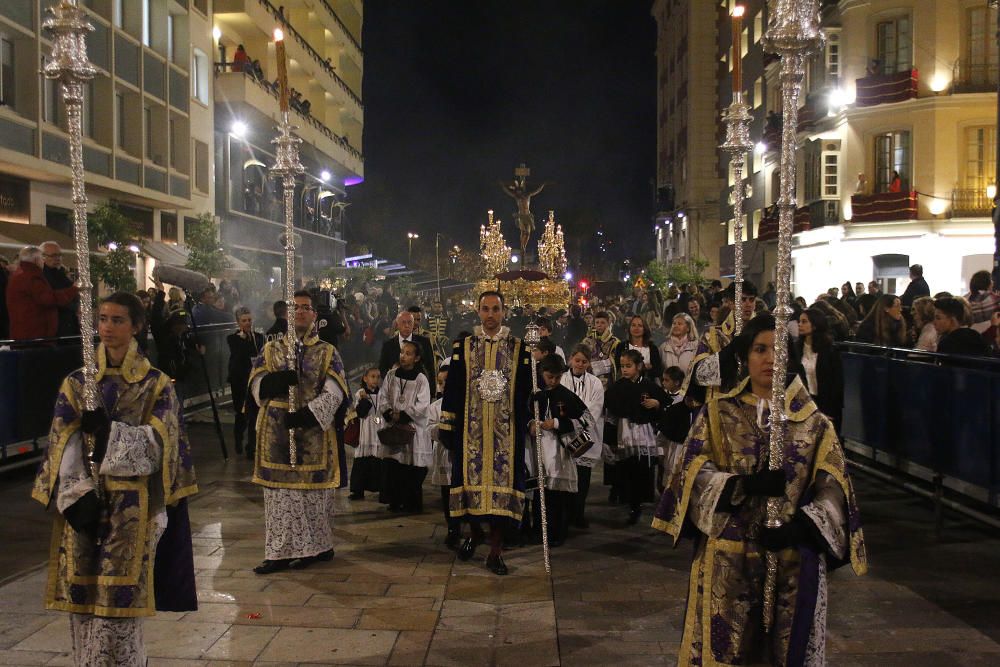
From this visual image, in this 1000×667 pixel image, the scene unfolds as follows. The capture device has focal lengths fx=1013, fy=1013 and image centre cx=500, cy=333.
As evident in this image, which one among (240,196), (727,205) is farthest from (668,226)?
(240,196)

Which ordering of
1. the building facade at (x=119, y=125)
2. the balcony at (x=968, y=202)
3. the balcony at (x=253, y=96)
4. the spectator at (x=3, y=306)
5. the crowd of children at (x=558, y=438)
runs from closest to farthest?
the crowd of children at (x=558, y=438), the spectator at (x=3, y=306), the building facade at (x=119, y=125), the balcony at (x=968, y=202), the balcony at (x=253, y=96)

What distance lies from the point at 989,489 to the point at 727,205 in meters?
41.7

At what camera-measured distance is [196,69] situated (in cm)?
3117

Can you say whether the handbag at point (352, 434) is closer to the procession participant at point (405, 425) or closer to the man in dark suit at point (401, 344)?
the procession participant at point (405, 425)

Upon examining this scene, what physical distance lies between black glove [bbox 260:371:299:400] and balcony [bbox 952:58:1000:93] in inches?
1047

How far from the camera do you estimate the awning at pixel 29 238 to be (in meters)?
19.6

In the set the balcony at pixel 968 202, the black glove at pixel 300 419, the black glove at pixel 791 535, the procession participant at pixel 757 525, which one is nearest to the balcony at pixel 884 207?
the balcony at pixel 968 202

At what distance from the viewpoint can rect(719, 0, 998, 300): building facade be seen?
28547mm

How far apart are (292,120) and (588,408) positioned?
99.1 feet

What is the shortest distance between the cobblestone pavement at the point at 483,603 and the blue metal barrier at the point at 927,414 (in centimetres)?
61

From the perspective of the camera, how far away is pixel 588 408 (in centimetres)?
927

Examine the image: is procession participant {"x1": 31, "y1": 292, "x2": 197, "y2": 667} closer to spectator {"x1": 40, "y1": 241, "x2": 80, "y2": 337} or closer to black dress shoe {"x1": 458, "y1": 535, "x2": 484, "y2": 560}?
black dress shoe {"x1": 458, "y1": 535, "x2": 484, "y2": 560}

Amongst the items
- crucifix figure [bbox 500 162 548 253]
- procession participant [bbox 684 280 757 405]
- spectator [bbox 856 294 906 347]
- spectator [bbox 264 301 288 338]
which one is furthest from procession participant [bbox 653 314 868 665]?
crucifix figure [bbox 500 162 548 253]

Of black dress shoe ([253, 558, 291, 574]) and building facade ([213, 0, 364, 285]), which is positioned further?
building facade ([213, 0, 364, 285])
